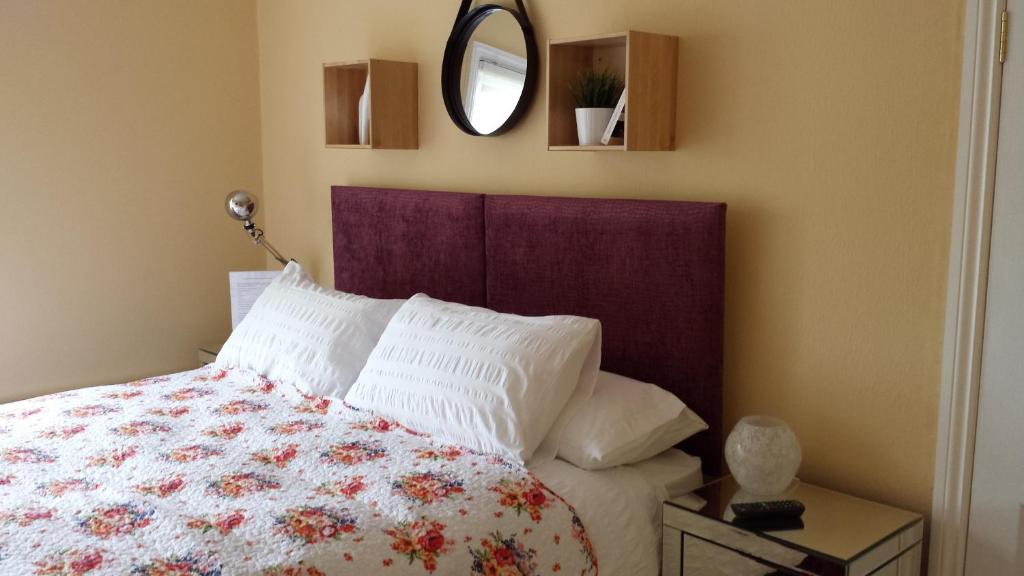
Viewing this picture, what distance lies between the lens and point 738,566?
80.4 inches

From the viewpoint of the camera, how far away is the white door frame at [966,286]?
6.44 feet

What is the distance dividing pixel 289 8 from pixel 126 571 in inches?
106

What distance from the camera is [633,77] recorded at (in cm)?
241

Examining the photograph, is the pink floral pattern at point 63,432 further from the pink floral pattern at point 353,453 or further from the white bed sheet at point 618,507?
the white bed sheet at point 618,507

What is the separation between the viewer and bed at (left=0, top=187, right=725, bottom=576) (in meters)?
1.82

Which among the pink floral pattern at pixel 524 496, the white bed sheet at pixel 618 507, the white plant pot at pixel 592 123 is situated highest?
the white plant pot at pixel 592 123

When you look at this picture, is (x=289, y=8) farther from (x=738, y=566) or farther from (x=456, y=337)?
(x=738, y=566)

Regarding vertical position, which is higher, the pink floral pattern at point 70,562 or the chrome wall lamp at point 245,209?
the chrome wall lamp at point 245,209

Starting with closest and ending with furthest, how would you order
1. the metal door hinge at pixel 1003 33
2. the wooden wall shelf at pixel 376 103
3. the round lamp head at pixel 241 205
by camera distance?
the metal door hinge at pixel 1003 33, the wooden wall shelf at pixel 376 103, the round lamp head at pixel 241 205

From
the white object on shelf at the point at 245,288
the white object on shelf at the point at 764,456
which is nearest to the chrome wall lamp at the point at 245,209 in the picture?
the white object on shelf at the point at 245,288

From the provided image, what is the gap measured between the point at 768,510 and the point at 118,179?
277 centimetres

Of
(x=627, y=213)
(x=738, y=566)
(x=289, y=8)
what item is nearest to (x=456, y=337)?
(x=627, y=213)

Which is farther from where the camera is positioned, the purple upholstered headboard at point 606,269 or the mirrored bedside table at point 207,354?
the mirrored bedside table at point 207,354

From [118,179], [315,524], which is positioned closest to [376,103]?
[118,179]
